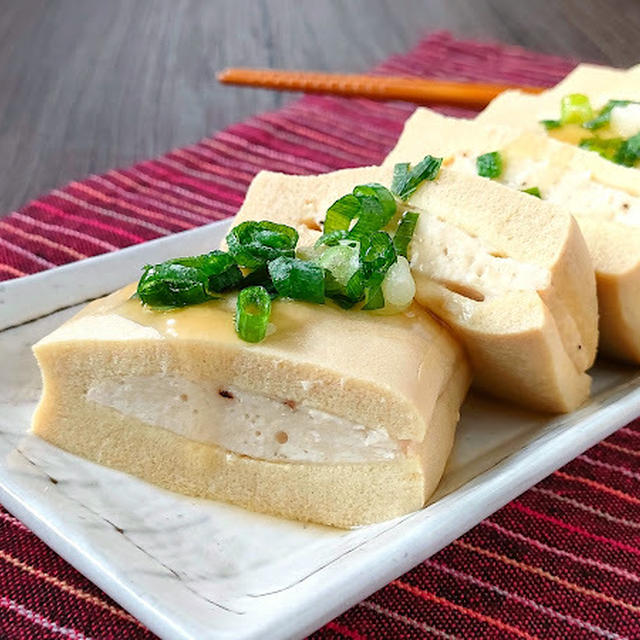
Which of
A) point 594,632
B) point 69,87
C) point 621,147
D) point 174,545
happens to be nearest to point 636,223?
point 621,147

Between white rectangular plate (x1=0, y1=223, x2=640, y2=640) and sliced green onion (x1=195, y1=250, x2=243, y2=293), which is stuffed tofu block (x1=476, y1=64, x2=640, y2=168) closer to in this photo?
white rectangular plate (x1=0, y1=223, x2=640, y2=640)

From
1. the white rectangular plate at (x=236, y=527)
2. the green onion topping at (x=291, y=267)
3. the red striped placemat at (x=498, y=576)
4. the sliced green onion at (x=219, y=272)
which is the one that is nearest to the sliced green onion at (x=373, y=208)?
the green onion topping at (x=291, y=267)

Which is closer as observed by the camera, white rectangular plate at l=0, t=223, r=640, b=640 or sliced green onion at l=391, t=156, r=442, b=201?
white rectangular plate at l=0, t=223, r=640, b=640

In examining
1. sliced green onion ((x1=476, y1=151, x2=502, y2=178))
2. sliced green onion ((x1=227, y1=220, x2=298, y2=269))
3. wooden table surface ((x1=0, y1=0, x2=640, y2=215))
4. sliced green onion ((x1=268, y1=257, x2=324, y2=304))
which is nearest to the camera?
sliced green onion ((x1=268, y1=257, x2=324, y2=304))

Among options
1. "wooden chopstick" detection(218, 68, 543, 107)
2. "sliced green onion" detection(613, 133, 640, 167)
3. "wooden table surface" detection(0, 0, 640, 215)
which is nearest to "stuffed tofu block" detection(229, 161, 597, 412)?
"sliced green onion" detection(613, 133, 640, 167)

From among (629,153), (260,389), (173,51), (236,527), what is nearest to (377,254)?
(260,389)

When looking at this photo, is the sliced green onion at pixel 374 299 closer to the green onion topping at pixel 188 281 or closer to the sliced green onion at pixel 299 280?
the sliced green onion at pixel 299 280
